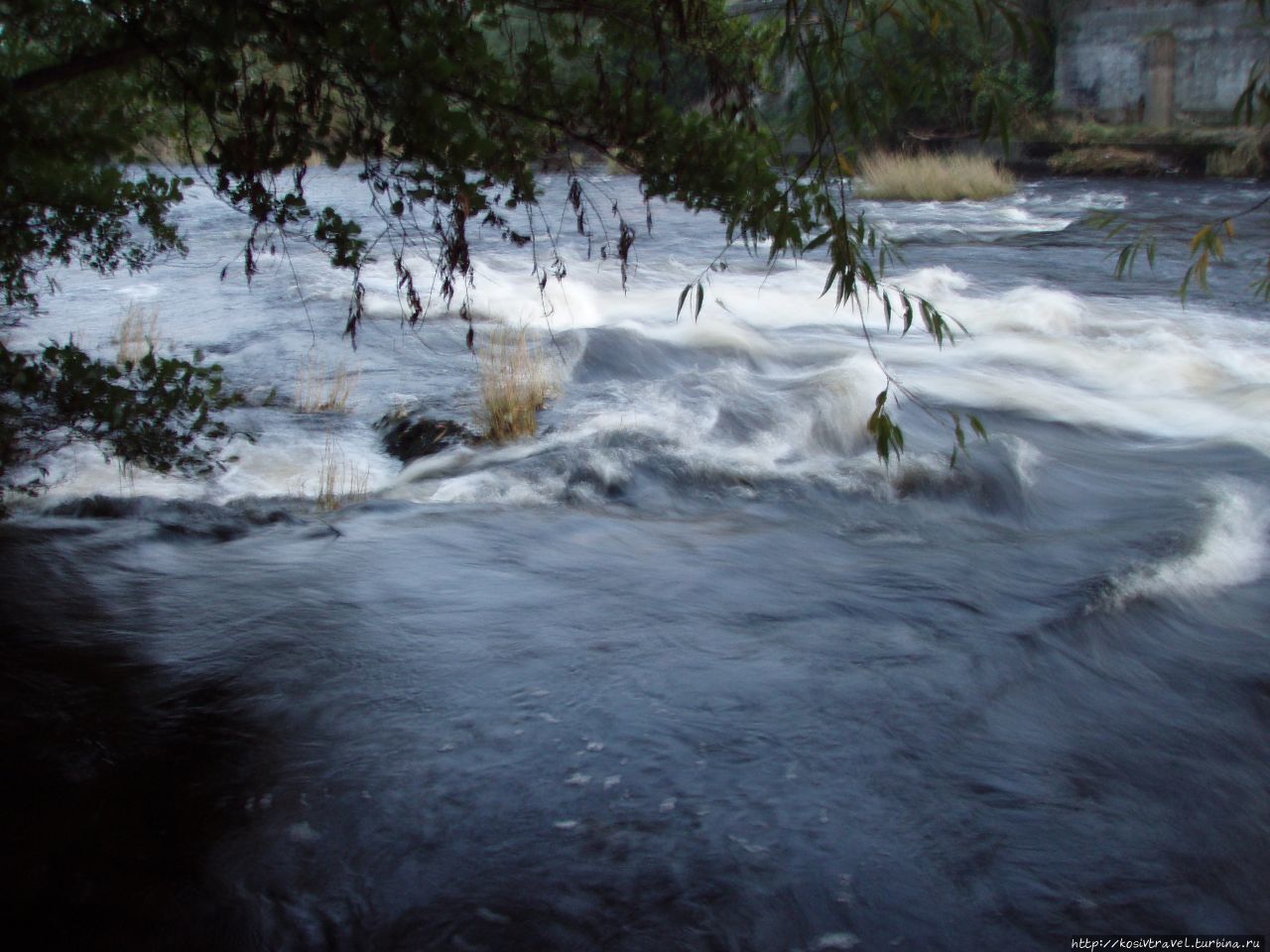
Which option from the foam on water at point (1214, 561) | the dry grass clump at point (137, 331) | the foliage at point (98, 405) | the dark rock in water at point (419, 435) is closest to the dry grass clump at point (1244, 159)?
the foam on water at point (1214, 561)

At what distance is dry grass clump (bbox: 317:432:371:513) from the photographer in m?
6.46

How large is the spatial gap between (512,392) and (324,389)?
1946mm

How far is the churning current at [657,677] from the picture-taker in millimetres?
2967

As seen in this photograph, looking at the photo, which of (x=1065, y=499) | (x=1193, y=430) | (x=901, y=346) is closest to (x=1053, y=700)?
(x=1065, y=499)

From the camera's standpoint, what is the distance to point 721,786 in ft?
11.4

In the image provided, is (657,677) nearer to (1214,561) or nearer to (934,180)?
(1214,561)

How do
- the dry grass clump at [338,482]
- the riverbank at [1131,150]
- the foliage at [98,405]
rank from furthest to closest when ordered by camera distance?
the riverbank at [1131,150] → the dry grass clump at [338,482] → the foliage at [98,405]

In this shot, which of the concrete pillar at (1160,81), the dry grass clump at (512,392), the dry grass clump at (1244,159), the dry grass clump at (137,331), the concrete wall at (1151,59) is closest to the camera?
the dry grass clump at (512,392)

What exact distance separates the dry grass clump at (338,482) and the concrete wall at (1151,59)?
95.8 ft

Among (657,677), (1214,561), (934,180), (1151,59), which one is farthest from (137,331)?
(1151,59)

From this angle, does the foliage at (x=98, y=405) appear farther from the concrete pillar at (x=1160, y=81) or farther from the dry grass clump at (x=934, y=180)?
the concrete pillar at (x=1160, y=81)

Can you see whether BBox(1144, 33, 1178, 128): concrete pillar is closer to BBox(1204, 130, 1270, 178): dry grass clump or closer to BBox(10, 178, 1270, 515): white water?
BBox(1204, 130, 1270, 178): dry grass clump

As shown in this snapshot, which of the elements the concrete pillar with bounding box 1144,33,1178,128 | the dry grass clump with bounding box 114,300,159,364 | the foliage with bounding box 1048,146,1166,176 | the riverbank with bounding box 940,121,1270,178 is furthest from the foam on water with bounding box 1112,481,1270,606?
the concrete pillar with bounding box 1144,33,1178,128

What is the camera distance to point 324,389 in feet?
29.4
